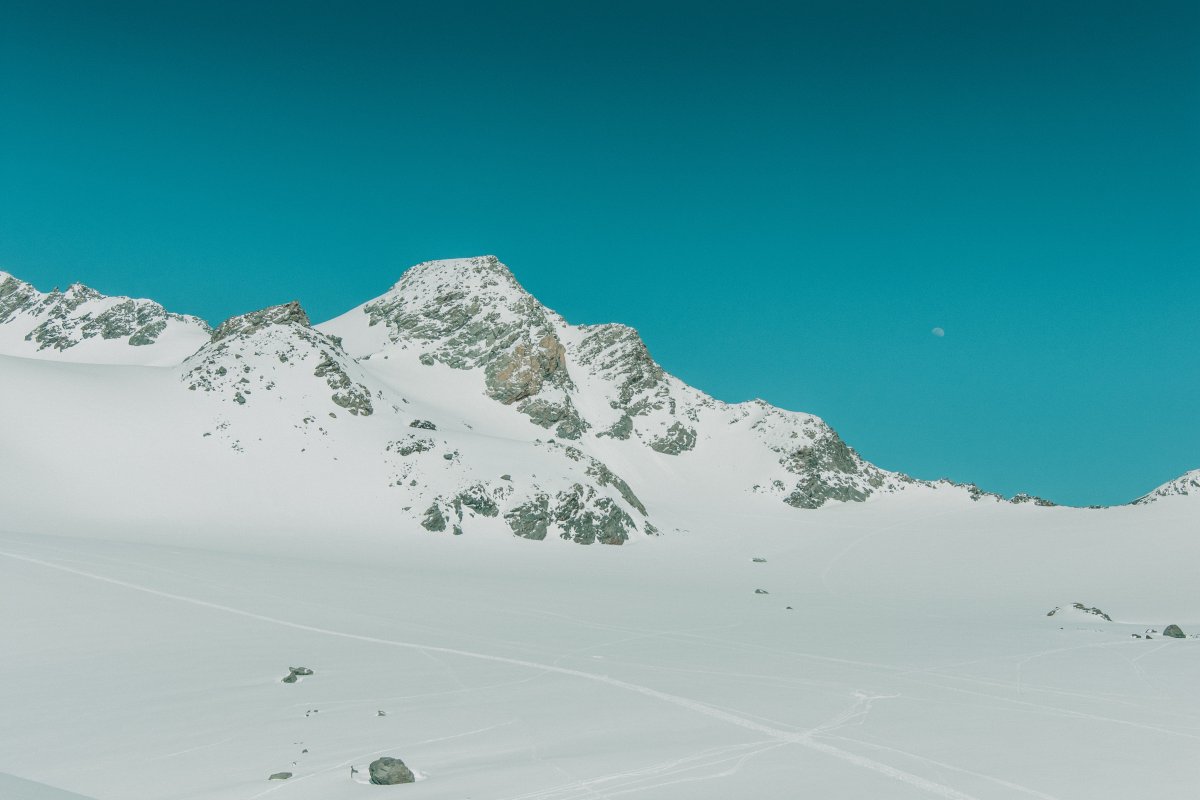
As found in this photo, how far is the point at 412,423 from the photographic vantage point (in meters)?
55.0

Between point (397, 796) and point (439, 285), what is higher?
point (439, 285)

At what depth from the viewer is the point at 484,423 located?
234 feet

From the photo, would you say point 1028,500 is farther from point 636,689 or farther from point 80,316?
point 80,316

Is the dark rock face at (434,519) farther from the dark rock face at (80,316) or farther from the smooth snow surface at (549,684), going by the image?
the dark rock face at (80,316)

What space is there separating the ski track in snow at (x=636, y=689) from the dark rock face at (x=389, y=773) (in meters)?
1.26

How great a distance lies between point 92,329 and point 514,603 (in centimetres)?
9450

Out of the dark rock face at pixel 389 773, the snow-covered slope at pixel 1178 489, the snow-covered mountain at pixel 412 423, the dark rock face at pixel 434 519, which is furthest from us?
the snow-covered slope at pixel 1178 489

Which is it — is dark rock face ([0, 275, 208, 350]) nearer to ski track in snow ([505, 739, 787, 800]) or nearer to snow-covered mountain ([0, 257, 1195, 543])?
snow-covered mountain ([0, 257, 1195, 543])

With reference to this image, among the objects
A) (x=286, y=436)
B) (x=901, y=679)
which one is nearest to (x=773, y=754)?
(x=901, y=679)

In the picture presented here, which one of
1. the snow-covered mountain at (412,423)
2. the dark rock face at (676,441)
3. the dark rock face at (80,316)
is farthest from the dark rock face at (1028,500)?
the dark rock face at (80,316)

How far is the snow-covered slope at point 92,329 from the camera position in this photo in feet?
297

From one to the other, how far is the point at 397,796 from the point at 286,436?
1763 inches

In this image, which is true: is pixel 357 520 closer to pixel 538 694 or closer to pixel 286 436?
pixel 286 436

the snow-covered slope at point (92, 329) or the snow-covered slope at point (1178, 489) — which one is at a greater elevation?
the snow-covered slope at point (92, 329)
